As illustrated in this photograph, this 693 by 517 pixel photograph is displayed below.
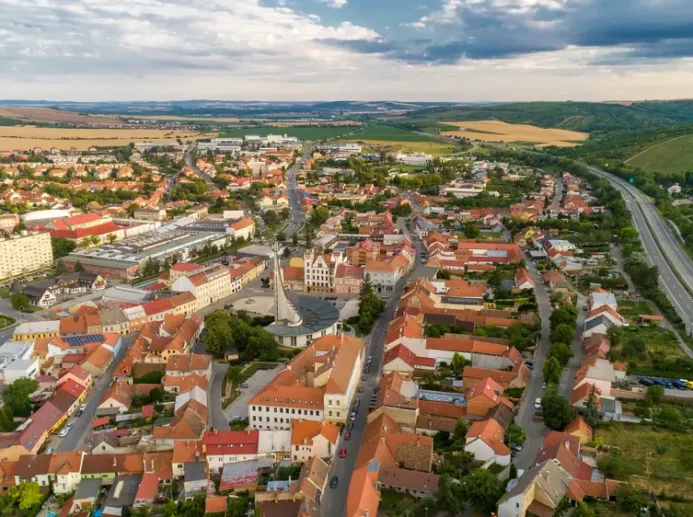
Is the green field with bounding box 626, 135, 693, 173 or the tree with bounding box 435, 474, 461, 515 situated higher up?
the green field with bounding box 626, 135, 693, 173

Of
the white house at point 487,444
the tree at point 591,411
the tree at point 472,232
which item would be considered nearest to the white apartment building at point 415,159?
the tree at point 472,232

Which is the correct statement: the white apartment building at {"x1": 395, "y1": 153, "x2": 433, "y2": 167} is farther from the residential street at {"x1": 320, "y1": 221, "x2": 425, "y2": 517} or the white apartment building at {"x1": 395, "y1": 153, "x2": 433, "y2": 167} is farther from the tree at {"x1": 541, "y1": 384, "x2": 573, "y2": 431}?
the tree at {"x1": 541, "y1": 384, "x2": 573, "y2": 431}

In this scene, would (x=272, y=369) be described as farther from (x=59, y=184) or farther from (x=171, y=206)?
(x=59, y=184)

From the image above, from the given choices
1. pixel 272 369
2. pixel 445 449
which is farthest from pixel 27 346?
pixel 445 449

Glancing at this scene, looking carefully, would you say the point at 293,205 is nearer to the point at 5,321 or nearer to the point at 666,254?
the point at 5,321

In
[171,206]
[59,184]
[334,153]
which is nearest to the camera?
[171,206]

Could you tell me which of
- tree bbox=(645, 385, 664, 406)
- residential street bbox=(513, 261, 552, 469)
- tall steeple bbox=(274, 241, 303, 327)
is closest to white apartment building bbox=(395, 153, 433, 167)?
residential street bbox=(513, 261, 552, 469)
